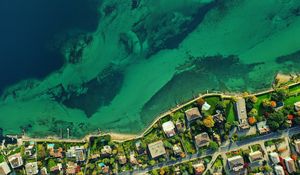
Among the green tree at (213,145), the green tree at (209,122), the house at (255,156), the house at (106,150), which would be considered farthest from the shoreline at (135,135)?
the house at (255,156)

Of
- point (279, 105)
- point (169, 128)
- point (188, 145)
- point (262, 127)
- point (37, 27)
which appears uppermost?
point (37, 27)

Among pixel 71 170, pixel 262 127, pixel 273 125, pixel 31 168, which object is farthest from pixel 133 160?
pixel 273 125

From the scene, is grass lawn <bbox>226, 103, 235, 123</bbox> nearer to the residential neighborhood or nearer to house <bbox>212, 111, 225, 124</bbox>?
the residential neighborhood

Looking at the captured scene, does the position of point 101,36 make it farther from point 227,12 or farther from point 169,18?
point 227,12

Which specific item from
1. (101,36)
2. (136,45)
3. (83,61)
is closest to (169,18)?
(136,45)

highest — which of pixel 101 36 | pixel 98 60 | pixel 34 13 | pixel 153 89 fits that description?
pixel 34 13

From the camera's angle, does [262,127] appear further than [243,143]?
No

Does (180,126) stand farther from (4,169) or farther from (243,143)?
(4,169)
